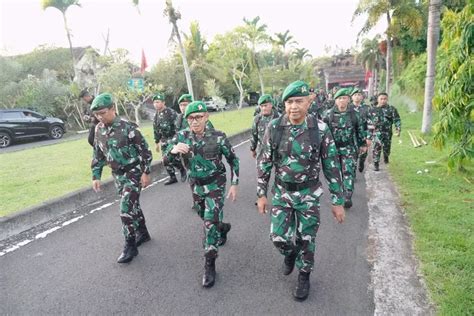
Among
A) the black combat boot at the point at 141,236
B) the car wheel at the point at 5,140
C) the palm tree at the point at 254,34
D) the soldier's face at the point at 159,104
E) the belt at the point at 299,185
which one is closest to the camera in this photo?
the belt at the point at 299,185

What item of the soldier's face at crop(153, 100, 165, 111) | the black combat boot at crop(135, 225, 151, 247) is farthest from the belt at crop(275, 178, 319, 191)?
the soldier's face at crop(153, 100, 165, 111)

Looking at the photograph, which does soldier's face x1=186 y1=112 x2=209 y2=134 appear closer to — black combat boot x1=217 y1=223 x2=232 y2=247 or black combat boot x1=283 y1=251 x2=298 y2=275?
black combat boot x1=217 y1=223 x2=232 y2=247

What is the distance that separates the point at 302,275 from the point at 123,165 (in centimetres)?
228

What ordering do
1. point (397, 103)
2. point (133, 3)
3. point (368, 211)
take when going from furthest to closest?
point (397, 103) → point (133, 3) → point (368, 211)

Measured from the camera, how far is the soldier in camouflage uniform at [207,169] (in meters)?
3.32

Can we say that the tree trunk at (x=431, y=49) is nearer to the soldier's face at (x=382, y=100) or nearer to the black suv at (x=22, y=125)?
the soldier's face at (x=382, y=100)

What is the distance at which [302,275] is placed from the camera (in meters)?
3.02

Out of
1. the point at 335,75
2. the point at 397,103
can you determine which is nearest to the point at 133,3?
the point at 397,103

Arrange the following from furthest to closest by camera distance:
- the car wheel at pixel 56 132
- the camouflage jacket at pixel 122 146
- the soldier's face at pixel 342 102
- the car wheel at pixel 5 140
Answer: the car wheel at pixel 56 132 → the car wheel at pixel 5 140 → the soldier's face at pixel 342 102 → the camouflage jacket at pixel 122 146

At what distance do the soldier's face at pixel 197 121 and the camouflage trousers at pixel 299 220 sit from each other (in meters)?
1.03

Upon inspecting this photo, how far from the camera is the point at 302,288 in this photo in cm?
299

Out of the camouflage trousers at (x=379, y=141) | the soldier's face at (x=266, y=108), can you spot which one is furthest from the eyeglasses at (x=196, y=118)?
the camouflage trousers at (x=379, y=141)

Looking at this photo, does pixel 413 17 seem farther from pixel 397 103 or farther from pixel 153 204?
pixel 153 204

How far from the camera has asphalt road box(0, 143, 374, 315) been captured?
296 centimetres
